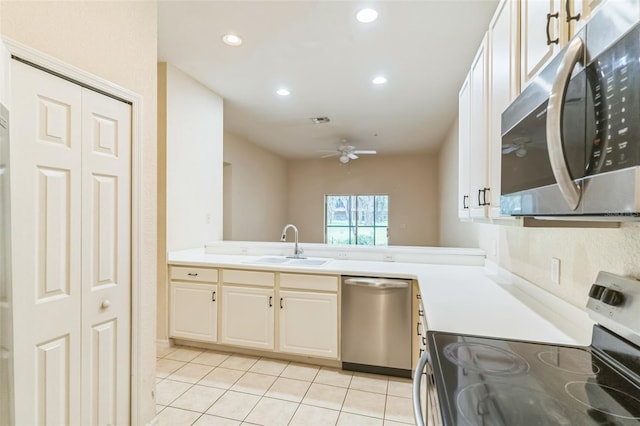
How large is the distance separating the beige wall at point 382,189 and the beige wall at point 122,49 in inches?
242

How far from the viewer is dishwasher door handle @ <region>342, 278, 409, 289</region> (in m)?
2.40

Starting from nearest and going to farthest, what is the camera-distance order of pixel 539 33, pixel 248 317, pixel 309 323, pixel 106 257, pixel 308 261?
pixel 539 33, pixel 106 257, pixel 309 323, pixel 248 317, pixel 308 261

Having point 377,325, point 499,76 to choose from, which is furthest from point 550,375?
point 377,325

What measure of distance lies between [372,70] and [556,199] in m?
2.61

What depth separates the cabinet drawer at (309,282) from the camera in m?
2.56

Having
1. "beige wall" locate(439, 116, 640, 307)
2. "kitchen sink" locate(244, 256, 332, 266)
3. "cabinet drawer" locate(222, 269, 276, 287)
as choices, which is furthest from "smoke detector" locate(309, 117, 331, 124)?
"beige wall" locate(439, 116, 640, 307)

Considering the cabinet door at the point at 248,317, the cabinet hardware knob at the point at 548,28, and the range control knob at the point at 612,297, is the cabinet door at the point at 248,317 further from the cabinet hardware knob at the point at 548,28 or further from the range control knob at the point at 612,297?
the cabinet hardware knob at the point at 548,28

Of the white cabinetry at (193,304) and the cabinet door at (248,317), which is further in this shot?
the white cabinetry at (193,304)

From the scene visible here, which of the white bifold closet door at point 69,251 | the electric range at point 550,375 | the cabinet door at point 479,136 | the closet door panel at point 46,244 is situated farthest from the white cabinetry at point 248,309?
the electric range at point 550,375

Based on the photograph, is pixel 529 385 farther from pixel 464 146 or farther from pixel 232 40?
pixel 232 40

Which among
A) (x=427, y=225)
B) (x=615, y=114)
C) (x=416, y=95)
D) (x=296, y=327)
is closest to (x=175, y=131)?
(x=296, y=327)

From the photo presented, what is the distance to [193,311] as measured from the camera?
2.88 metres

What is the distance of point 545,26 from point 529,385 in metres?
1.02

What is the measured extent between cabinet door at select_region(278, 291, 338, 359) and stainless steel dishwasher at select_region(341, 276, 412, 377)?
3.9 inches
